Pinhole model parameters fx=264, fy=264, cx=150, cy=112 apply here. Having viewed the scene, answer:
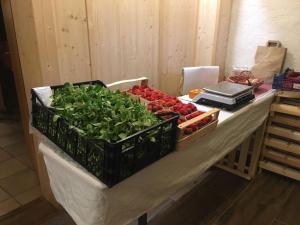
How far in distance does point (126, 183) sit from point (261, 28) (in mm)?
2165

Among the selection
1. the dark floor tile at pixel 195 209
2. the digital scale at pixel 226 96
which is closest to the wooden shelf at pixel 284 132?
the digital scale at pixel 226 96

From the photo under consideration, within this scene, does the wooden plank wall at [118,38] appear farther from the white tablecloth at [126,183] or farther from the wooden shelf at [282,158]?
the wooden shelf at [282,158]

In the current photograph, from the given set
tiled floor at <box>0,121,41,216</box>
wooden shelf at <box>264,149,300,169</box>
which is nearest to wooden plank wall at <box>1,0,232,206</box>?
tiled floor at <box>0,121,41,216</box>

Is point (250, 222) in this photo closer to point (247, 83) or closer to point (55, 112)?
point (247, 83)

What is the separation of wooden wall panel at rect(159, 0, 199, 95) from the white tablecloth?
96 cm

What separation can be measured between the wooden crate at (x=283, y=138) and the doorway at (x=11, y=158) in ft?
6.48

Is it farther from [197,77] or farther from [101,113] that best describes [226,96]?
[101,113]

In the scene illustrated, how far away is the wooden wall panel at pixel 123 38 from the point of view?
178 centimetres

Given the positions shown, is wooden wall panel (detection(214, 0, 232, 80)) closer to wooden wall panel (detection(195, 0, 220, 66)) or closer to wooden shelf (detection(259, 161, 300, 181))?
wooden wall panel (detection(195, 0, 220, 66))

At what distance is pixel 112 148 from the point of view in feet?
2.75

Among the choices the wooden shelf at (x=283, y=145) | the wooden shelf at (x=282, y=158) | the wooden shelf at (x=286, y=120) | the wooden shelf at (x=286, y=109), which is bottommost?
the wooden shelf at (x=282, y=158)

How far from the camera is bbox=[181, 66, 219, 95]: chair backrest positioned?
2.19 meters

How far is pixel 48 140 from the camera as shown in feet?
3.90

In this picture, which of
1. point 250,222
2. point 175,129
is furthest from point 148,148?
point 250,222
